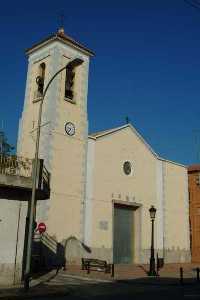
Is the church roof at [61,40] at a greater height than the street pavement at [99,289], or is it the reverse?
the church roof at [61,40]

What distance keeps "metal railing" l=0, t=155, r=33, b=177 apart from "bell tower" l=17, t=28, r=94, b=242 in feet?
27.8

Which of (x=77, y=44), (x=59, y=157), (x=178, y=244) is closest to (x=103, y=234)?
(x=59, y=157)

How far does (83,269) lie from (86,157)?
8.18m

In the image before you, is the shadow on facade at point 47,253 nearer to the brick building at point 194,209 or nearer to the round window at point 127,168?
the round window at point 127,168

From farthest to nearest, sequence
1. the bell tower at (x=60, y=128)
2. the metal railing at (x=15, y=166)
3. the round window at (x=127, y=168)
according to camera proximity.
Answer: the round window at (x=127, y=168) < the bell tower at (x=60, y=128) < the metal railing at (x=15, y=166)

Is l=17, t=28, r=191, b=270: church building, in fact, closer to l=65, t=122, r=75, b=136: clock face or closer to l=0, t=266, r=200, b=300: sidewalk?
l=65, t=122, r=75, b=136: clock face

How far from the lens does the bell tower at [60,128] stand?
26609 mm

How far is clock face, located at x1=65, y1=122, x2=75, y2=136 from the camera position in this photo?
94.1 ft

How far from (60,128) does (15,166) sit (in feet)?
37.4

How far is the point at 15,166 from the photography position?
1712 centimetres

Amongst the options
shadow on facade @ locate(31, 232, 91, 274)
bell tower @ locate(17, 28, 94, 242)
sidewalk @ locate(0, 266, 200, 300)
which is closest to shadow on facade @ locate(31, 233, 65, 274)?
shadow on facade @ locate(31, 232, 91, 274)

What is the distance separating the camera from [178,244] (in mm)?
35250

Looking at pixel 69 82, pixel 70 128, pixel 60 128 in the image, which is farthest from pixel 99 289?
pixel 69 82

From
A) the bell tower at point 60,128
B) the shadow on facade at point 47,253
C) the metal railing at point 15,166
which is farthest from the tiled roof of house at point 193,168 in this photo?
the metal railing at point 15,166
